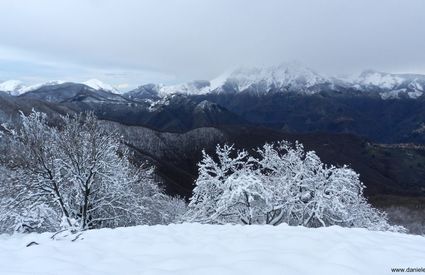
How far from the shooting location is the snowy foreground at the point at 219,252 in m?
8.20

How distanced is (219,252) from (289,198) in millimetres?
17904

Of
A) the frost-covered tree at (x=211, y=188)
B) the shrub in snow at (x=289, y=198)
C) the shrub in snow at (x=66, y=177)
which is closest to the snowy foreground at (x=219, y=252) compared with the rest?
the shrub in snow at (x=66, y=177)

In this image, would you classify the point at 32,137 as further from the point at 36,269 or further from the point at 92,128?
the point at 36,269

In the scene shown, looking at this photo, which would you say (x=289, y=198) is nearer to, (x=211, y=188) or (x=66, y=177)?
(x=211, y=188)

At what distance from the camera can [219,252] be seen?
9.56 metres

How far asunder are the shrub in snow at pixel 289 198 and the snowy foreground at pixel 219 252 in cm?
1357

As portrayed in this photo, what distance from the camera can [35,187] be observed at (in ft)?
79.3

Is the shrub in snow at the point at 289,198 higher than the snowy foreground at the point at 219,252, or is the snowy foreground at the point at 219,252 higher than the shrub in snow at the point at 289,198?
the snowy foreground at the point at 219,252

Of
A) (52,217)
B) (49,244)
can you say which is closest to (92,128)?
(52,217)

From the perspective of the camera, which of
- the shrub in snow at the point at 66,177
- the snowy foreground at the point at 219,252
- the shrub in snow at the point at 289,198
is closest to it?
the snowy foreground at the point at 219,252

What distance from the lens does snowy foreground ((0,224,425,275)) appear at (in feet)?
26.9

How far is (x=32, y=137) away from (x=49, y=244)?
572 inches

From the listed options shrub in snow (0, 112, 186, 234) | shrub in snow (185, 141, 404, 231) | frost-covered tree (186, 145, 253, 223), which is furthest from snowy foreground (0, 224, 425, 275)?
frost-covered tree (186, 145, 253, 223)

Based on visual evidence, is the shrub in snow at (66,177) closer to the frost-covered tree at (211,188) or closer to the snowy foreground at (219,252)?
the frost-covered tree at (211,188)
